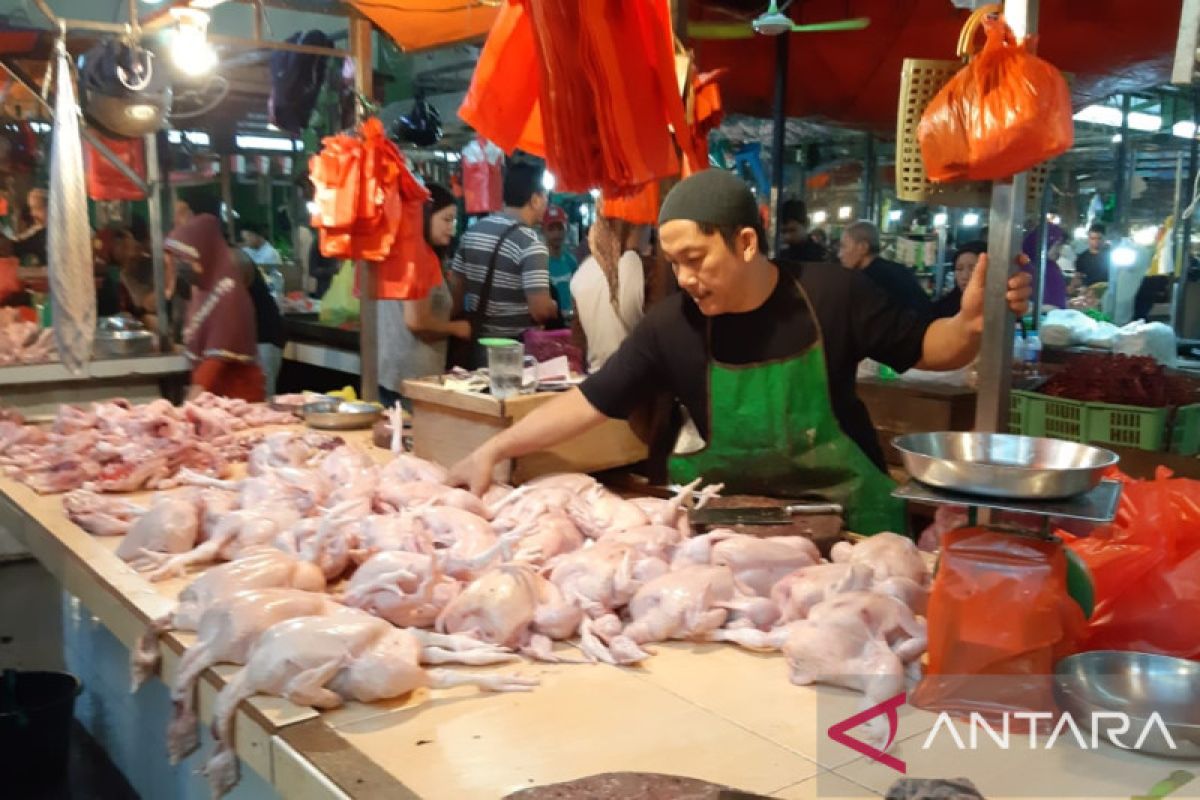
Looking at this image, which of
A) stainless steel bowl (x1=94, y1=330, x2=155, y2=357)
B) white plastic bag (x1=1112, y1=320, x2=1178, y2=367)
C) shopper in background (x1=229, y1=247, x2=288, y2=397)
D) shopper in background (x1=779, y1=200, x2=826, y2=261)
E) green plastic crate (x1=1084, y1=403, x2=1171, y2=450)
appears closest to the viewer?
green plastic crate (x1=1084, y1=403, x2=1171, y2=450)

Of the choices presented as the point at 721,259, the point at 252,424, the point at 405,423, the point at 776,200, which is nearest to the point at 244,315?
the point at 252,424

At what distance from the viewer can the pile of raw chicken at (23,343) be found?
611cm

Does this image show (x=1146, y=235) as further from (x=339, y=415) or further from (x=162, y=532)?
(x=162, y=532)

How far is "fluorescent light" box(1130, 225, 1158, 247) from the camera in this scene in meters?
11.5

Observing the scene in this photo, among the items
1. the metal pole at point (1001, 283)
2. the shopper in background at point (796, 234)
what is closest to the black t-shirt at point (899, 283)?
the shopper in background at point (796, 234)

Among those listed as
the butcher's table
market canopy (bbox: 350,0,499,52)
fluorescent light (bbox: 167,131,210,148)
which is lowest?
the butcher's table

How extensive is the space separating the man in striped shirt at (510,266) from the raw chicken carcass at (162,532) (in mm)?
3261

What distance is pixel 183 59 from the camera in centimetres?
509

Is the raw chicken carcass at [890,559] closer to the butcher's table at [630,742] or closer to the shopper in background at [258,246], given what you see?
the butcher's table at [630,742]

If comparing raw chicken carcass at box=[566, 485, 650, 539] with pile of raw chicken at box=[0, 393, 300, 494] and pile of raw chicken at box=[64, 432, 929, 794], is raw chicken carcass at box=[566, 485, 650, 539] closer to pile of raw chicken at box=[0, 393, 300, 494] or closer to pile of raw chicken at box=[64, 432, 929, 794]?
pile of raw chicken at box=[64, 432, 929, 794]

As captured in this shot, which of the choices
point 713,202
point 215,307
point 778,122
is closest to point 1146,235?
point 778,122

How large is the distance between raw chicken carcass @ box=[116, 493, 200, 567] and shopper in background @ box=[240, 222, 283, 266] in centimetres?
644

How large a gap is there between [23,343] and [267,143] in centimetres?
295

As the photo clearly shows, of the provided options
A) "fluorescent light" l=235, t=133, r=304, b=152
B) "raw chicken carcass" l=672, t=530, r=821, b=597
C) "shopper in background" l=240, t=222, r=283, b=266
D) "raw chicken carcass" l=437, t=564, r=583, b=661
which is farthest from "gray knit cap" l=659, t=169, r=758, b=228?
"shopper in background" l=240, t=222, r=283, b=266
